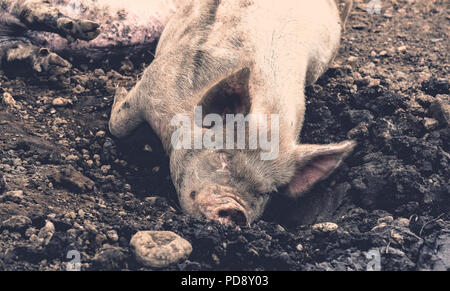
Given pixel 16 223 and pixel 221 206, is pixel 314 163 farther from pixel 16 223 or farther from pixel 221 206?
pixel 16 223

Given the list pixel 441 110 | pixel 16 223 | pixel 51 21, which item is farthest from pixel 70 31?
pixel 441 110

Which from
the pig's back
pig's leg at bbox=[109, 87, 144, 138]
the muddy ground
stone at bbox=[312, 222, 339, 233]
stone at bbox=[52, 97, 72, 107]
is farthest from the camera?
stone at bbox=[52, 97, 72, 107]

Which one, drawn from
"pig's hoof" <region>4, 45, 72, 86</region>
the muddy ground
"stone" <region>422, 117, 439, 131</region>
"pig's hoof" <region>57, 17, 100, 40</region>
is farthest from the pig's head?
"pig's hoof" <region>57, 17, 100, 40</region>

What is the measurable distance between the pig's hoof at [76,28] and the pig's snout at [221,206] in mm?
2140

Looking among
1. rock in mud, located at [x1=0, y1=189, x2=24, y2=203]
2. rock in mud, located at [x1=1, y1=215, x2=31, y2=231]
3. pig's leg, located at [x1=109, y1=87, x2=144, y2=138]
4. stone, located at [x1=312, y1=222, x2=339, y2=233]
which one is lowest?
stone, located at [x1=312, y1=222, x2=339, y2=233]

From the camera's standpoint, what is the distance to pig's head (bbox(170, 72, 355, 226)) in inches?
156

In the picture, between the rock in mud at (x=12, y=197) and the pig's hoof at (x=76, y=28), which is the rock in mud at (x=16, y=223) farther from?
the pig's hoof at (x=76, y=28)

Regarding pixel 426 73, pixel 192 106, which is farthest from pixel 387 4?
pixel 192 106

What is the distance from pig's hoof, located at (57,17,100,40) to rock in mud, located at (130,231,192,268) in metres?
2.27

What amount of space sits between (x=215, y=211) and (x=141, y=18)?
2.40m

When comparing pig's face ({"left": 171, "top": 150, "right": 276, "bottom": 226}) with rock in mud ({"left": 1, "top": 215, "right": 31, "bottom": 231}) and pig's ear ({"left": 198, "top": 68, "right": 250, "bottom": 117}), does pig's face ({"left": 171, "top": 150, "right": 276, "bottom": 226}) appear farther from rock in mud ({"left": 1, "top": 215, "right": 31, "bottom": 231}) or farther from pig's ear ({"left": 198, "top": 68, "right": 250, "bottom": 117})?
rock in mud ({"left": 1, "top": 215, "right": 31, "bottom": 231})

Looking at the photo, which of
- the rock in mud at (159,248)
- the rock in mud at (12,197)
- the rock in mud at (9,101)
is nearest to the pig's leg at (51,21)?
the rock in mud at (9,101)

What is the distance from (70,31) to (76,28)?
0.20ft

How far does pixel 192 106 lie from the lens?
4172mm
